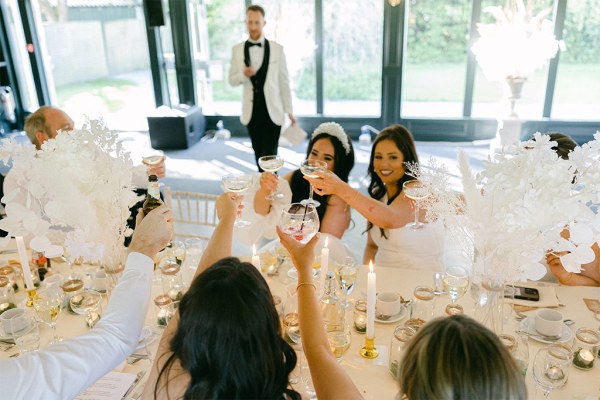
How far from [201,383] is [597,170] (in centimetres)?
128

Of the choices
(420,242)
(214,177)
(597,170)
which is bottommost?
(214,177)

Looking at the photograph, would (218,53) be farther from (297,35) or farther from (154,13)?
(297,35)

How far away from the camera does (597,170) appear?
4.88ft

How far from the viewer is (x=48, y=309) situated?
6.07 ft

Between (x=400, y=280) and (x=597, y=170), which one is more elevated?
(x=597, y=170)

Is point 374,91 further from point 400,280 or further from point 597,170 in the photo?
point 597,170

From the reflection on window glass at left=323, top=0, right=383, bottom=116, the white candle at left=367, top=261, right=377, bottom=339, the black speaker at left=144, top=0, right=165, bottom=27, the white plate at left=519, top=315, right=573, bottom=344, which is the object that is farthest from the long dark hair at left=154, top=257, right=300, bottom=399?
the black speaker at left=144, top=0, right=165, bottom=27

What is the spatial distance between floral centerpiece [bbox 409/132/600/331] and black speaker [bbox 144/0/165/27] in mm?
6750

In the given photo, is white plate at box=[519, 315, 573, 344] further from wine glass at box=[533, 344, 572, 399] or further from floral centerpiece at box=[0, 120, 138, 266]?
floral centerpiece at box=[0, 120, 138, 266]

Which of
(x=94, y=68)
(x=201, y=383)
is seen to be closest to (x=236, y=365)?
(x=201, y=383)

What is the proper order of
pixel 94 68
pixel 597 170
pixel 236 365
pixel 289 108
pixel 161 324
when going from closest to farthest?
1. pixel 236 365
2. pixel 597 170
3. pixel 161 324
4. pixel 289 108
5. pixel 94 68

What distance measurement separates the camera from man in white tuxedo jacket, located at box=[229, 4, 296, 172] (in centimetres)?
565

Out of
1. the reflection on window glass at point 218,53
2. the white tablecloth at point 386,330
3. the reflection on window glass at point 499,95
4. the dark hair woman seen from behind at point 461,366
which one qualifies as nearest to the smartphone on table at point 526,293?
the white tablecloth at point 386,330

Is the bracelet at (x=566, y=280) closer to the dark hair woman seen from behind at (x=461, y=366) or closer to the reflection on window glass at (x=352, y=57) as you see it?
the dark hair woman seen from behind at (x=461, y=366)
